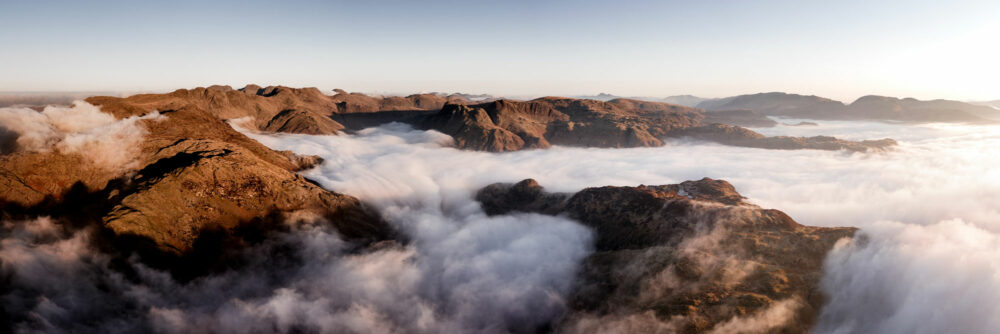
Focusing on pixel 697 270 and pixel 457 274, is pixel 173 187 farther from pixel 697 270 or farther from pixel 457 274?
pixel 697 270

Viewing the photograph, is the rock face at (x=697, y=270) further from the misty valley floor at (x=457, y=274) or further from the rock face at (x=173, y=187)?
the rock face at (x=173, y=187)

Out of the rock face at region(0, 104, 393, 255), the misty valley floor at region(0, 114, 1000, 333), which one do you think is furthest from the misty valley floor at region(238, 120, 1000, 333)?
the rock face at region(0, 104, 393, 255)

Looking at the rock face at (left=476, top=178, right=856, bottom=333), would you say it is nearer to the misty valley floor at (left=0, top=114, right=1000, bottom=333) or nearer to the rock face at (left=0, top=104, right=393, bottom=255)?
the misty valley floor at (left=0, top=114, right=1000, bottom=333)

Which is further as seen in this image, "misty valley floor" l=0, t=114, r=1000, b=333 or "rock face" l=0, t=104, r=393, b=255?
"rock face" l=0, t=104, r=393, b=255

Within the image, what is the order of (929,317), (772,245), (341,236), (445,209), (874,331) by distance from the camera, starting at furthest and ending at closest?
(445,209)
(341,236)
(772,245)
(874,331)
(929,317)

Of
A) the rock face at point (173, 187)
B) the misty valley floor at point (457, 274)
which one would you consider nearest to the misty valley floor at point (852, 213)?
the misty valley floor at point (457, 274)

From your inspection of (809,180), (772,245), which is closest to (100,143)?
(772,245)

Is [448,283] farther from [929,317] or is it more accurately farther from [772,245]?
[929,317]
